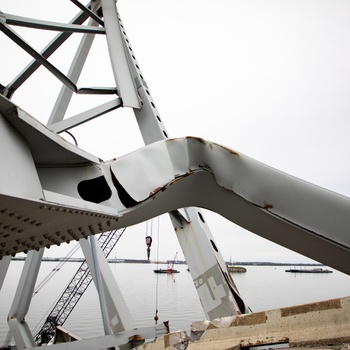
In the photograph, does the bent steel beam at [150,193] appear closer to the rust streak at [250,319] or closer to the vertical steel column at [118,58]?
the rust streak at [250,319]

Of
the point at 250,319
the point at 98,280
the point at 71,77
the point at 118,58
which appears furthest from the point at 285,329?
the point at 71,77

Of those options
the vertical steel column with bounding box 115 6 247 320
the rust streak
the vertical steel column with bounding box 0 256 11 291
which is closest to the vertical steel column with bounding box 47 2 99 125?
the vertical steel column with bounding box 115 6 247 320

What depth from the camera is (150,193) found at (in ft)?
7.95

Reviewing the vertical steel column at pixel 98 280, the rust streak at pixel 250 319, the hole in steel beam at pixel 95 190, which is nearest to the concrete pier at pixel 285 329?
the rust streak at pixel 250 319

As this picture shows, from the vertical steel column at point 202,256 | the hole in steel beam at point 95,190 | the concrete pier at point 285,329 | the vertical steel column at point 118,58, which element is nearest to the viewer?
the hole in steel beam at point 95,190

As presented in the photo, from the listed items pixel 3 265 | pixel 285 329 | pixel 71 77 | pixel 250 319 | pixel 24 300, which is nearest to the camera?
pixel 285 329

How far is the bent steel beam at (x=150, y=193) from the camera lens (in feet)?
6.22

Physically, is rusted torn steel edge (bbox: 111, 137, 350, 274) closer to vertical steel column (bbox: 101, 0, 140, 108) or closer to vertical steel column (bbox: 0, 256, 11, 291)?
vertical steel column (bbox: 101, 0, 140, 108)

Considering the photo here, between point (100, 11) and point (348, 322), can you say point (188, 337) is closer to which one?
point (348, 322)

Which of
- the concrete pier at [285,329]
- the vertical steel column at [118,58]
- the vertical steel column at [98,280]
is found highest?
the vertical steel column at [118,58]

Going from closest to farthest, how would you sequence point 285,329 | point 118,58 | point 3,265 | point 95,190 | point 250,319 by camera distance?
point 95,190 < point 285,329 < point 250,319 < point 118,58 < point 3,265

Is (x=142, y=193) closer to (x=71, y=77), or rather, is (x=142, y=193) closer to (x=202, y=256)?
(x=202, y=256)

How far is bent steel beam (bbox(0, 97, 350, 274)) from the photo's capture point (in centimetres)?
190

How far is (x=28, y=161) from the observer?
6.31 feet
